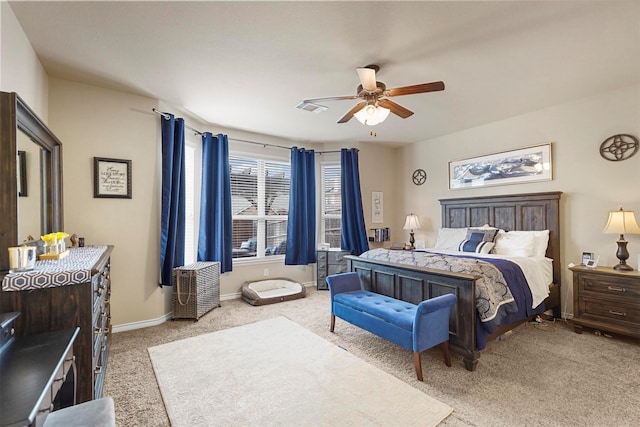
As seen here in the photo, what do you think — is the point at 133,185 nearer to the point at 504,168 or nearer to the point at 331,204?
the point at 331,204

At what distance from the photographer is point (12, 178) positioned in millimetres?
1725

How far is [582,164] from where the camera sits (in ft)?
11.6

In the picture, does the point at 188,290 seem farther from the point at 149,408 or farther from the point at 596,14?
the point at 596,14

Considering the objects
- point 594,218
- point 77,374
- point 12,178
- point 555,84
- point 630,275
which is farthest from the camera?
point 594,218

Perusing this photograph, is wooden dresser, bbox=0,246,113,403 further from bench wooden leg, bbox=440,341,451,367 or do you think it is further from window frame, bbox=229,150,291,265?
window frame, bbox=229,150,291,265

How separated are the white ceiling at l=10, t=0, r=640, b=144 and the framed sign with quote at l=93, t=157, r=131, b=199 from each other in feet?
2.68

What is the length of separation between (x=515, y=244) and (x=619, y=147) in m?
1.50

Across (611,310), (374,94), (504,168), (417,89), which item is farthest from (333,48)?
(611,310)

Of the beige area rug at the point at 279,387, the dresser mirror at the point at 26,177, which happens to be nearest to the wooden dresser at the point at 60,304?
the dresser mirror at the point at 26,177

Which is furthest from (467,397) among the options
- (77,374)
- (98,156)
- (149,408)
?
(98,156)

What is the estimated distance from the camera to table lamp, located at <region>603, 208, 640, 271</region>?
2.97m

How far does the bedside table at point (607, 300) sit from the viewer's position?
111 inches

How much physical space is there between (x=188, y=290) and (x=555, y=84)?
4781 millimetres

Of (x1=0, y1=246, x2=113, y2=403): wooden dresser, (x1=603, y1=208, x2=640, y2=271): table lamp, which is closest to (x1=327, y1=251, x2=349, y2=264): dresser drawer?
(x1=603, y1=208, x2=640, y2=271): table lamp
